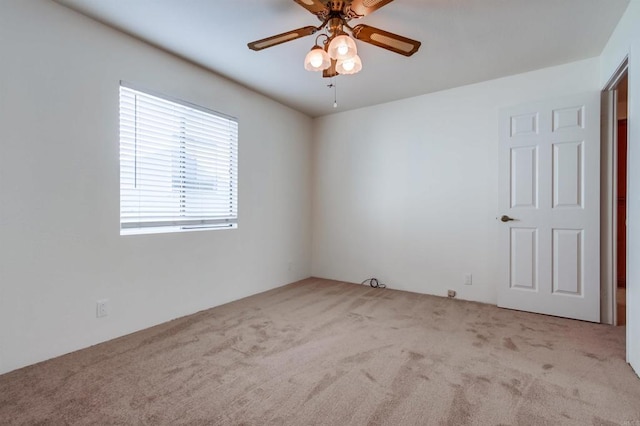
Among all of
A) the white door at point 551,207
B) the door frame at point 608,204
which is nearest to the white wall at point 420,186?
the white door at point 551,207

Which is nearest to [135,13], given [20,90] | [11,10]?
[11,10]

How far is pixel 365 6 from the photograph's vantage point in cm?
176

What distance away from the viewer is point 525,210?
3.09 metres

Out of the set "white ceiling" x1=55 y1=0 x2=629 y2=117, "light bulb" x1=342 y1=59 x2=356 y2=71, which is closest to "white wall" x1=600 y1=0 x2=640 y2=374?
"white ceiling" x1=55 y1=0 x2=629 y2=117

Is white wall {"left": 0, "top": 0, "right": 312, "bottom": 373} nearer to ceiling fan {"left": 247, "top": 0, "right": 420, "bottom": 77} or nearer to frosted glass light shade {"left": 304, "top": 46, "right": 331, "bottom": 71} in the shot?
ceiling fan {"left": 247, "top": 0, "right": 420, "bottom": 77}

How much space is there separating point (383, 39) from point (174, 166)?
214 cm

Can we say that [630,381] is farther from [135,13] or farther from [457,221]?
[135,13]

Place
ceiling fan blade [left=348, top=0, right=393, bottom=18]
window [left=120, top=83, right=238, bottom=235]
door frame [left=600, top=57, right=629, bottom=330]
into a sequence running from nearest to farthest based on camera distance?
ceiling fan blade [left=348, top=0, right=393, bottom=18] → window [left=120, top=83, right=238, bottom=235] → door frame [left=600, top=57, right=629, bottom=330]

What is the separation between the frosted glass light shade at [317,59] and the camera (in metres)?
1.96

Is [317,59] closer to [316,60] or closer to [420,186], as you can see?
[316,60]

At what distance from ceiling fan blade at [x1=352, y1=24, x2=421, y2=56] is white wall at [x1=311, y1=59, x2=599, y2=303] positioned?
5.95 ft

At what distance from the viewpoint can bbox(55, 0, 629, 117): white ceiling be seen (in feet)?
7.06

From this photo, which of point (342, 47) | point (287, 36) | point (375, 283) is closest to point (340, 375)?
point (342, 47)

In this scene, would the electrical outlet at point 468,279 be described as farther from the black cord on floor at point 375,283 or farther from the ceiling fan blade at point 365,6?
the ceiling fan blade at point 365,6
